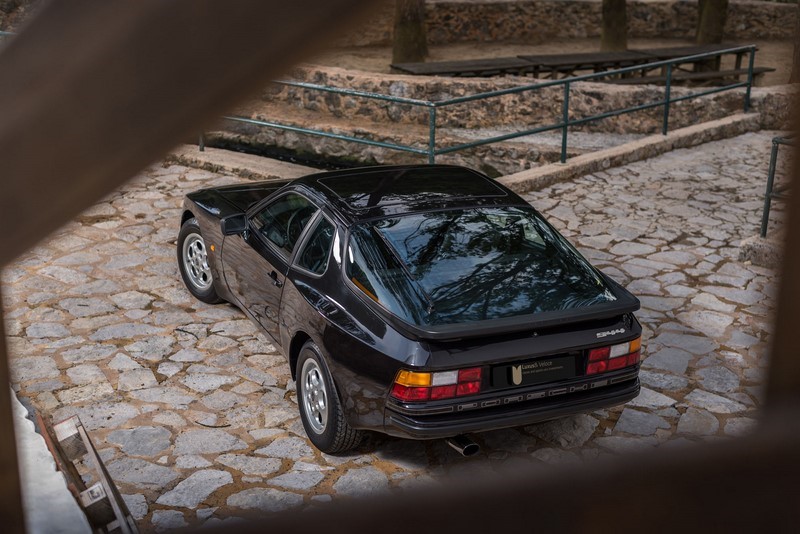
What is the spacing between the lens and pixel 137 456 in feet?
18.3

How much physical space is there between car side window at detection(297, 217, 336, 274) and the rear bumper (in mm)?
1126

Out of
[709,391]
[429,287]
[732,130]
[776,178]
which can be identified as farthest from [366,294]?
[732,130]

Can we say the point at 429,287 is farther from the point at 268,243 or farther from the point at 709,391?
the point at 709,391

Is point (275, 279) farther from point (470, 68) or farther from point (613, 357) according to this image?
point (470, 68)

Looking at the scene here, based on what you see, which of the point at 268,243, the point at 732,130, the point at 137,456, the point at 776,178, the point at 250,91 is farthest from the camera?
the point at 732,130

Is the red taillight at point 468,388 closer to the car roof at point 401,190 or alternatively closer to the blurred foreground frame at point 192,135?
the car roof at point 401,190

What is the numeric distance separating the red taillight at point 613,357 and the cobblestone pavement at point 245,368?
1.51 feet

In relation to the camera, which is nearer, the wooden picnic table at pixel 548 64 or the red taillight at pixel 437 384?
the red taillight at pixel 437 384

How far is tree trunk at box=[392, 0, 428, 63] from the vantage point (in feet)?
69.6

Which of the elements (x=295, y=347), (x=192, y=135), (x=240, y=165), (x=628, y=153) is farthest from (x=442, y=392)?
(x=628, y=153)

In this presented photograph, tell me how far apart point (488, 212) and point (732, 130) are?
9361 millimetres

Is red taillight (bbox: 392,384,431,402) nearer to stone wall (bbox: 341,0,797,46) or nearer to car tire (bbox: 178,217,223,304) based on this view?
car tire (bbox: 178,217,223,304)

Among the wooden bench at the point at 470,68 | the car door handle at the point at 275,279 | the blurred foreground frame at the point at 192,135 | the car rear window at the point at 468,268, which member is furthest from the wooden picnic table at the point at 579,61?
the blurred foreground frame at the point at 192,135

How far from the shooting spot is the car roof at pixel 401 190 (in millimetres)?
5734
